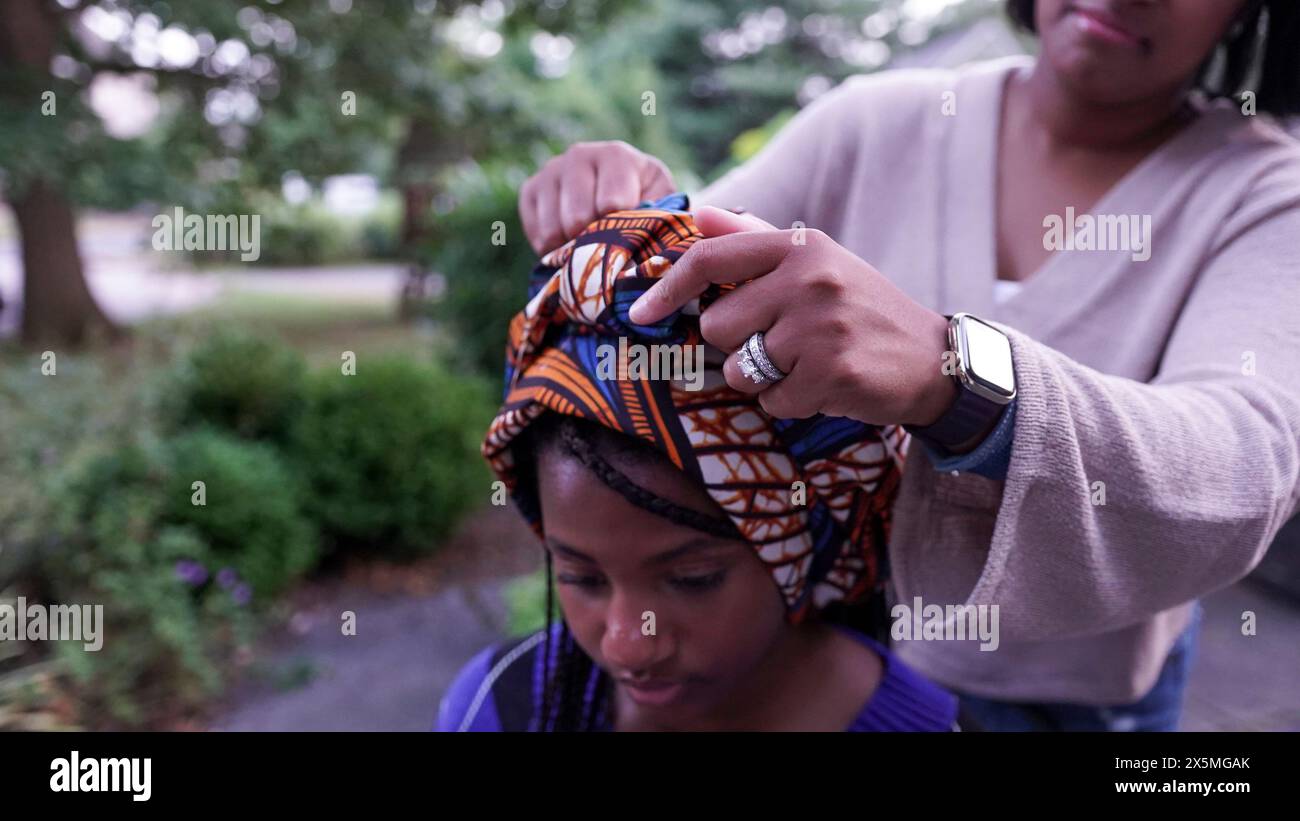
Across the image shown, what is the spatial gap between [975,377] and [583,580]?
0.70 metres

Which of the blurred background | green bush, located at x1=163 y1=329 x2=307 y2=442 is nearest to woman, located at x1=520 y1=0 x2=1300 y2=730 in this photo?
the blurred background

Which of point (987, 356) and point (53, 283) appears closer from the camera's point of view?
point (987, 356)

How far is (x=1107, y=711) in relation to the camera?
1.69 meters

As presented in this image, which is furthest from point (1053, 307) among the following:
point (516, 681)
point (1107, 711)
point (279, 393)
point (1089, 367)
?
point (279, 393)

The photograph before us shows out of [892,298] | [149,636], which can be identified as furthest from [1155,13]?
[149,636]

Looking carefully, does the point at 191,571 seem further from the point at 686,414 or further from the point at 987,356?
the point at 987,356

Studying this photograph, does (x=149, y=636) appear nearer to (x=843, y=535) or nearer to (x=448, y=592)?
(x=448, y=592)

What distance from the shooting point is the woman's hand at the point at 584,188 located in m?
1.38

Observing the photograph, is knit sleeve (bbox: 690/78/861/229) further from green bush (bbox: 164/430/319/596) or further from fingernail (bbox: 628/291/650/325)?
green bush (bbox: 164/430/319/596)

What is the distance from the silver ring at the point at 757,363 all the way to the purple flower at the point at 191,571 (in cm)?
355

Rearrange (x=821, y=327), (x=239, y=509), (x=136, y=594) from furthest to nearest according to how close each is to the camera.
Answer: (x=239, y=509) → (x=136, y=594) → (x=821, y=327)

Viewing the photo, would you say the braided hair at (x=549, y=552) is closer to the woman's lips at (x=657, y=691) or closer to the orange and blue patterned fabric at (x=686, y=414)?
the orange and blue patterned fabric at (x=686, y=414)

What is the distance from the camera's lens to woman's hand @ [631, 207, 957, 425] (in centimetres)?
93

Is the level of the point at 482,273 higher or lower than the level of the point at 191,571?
higher
